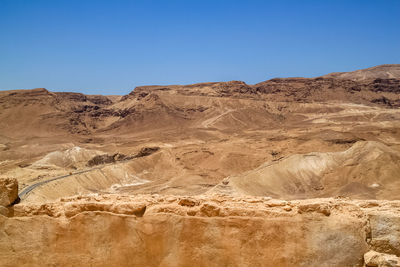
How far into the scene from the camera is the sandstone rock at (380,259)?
221 inches

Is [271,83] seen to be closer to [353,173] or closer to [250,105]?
[250,105]

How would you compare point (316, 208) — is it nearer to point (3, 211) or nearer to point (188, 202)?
point (188, 202)

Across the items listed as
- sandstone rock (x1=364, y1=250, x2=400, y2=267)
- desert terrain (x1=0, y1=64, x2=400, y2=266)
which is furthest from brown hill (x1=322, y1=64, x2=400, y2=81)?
sandstone rock (x1=364, y1=250, x2=400, y2=267)

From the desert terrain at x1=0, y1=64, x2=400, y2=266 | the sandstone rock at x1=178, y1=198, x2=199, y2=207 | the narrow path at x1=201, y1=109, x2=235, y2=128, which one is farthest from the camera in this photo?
the narrow path at x1=201, y1=109, x2=235, y2=128

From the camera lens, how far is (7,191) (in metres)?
7.12

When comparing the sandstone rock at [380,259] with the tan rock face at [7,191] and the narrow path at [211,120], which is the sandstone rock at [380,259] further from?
the narrow path at [211,120]

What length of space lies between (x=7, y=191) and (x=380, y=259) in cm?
674

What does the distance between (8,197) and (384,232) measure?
22.4 ft

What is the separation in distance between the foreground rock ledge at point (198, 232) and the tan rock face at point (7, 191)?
17 cm

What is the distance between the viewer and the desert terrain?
→ 243 inches

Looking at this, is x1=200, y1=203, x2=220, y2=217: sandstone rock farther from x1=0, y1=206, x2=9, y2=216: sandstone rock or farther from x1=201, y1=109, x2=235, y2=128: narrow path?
x1=201, y1=109, x2=235, y2=128: narrow path

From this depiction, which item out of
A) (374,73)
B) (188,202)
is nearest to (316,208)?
(188,202)

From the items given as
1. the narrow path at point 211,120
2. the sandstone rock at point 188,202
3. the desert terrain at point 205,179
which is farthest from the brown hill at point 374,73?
the sandstone rock at point 188,202

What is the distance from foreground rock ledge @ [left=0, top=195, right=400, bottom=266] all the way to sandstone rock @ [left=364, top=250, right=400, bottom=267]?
0.41ft
